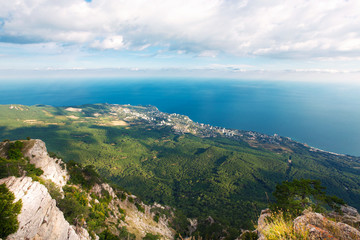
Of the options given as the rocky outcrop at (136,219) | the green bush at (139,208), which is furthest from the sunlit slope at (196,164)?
the green bush at (139,208)

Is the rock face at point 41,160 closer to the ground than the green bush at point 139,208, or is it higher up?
higher up

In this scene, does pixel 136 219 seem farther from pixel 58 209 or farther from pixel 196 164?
pixel 196 164

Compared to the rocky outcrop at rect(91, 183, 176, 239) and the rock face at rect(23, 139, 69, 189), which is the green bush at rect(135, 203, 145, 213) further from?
the rock face at rect(23, 139, 69, 189)

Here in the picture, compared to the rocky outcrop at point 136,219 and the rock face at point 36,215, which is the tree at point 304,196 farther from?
the rock face at point 36,215

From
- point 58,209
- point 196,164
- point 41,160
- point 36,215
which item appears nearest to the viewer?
point 36,215

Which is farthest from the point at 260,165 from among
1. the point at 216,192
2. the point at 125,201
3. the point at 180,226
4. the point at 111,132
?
the point at 111,132

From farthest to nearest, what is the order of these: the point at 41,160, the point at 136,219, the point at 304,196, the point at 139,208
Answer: the point at 139,208
the point at 136,219
the point at 304,196
the point at 41,160

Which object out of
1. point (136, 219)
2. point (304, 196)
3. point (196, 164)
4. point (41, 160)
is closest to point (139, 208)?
point (136, 219)
